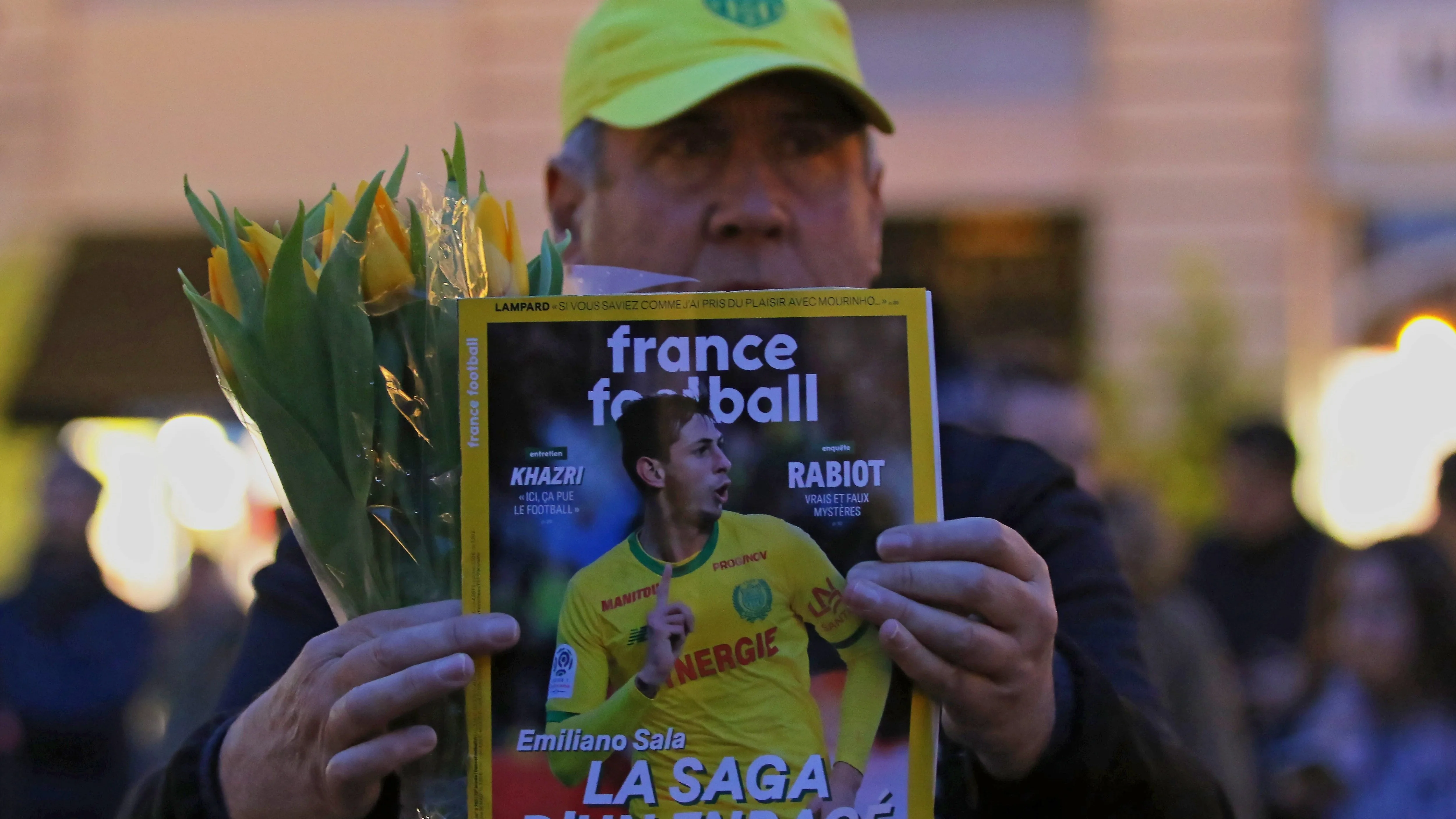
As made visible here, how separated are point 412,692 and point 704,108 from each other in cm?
81

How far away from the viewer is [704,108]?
1.64 meters

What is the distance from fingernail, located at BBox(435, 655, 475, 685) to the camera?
1.08m

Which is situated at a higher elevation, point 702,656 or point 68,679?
point 702,656

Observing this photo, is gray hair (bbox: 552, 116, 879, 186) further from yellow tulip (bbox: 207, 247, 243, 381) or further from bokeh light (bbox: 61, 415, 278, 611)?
bokeh light (bbox: 61, 415, 278, 611)

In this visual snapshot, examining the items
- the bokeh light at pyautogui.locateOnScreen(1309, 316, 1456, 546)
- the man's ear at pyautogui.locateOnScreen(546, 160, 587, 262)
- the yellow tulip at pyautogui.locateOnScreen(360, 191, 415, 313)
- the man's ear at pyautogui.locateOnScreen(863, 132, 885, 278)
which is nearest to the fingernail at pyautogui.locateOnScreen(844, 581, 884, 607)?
the yellow tulip at pyautogui.locateOnScreen(360, 191, 415, 313)

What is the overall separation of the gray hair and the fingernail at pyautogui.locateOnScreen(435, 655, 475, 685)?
2.61 ft

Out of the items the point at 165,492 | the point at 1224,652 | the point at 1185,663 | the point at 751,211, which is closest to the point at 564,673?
the point at 751,211

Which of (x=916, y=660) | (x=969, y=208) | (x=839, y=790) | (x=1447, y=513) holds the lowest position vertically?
(x=839, y=790)

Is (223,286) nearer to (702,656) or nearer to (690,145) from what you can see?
(702,656)

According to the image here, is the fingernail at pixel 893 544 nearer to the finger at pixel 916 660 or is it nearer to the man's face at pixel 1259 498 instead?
the finger at pixel 916 660

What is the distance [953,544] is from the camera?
110cm

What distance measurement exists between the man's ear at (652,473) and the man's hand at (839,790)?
258mm

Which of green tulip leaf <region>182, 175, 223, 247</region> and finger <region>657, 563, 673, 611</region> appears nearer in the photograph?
finger <region>657, 563, 673, 611</region>

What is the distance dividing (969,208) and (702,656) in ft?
28.9
